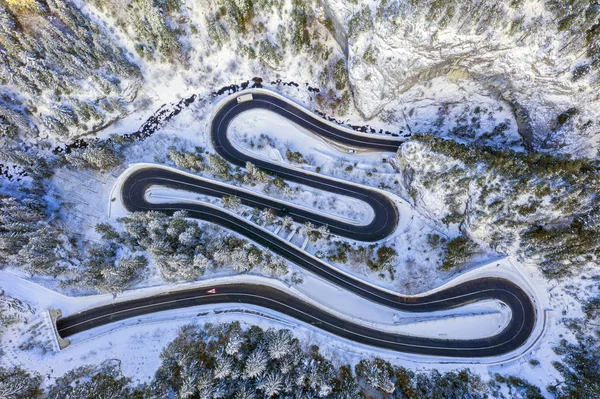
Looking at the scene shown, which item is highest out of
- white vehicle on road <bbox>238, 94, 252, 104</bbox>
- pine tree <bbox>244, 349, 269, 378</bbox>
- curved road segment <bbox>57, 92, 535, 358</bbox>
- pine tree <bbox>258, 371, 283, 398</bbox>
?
white vehicle on road <bbox>238, 94, 252, 104</bbox>

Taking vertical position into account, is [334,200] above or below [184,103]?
below

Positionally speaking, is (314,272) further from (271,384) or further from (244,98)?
(244,98)

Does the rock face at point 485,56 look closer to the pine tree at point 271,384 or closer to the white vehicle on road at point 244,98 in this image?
the white vehicle on road at point 244,98

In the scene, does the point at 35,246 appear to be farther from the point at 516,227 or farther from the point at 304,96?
the point at 516,227

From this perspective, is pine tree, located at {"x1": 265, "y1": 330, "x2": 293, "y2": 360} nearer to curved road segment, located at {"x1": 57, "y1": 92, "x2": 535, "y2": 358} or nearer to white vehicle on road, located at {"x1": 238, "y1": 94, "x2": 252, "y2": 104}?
curved road segment, located at {"x1": 57, "y1": 92, "x2": 535, "y2": 358}

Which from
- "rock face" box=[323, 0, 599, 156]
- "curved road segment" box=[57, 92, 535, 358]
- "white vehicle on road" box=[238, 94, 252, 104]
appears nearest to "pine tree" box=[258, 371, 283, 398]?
"curved road segment" box=[57, 92, 535, 358]

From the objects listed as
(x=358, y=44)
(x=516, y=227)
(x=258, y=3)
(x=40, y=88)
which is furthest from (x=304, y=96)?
(x=40, y=88)
